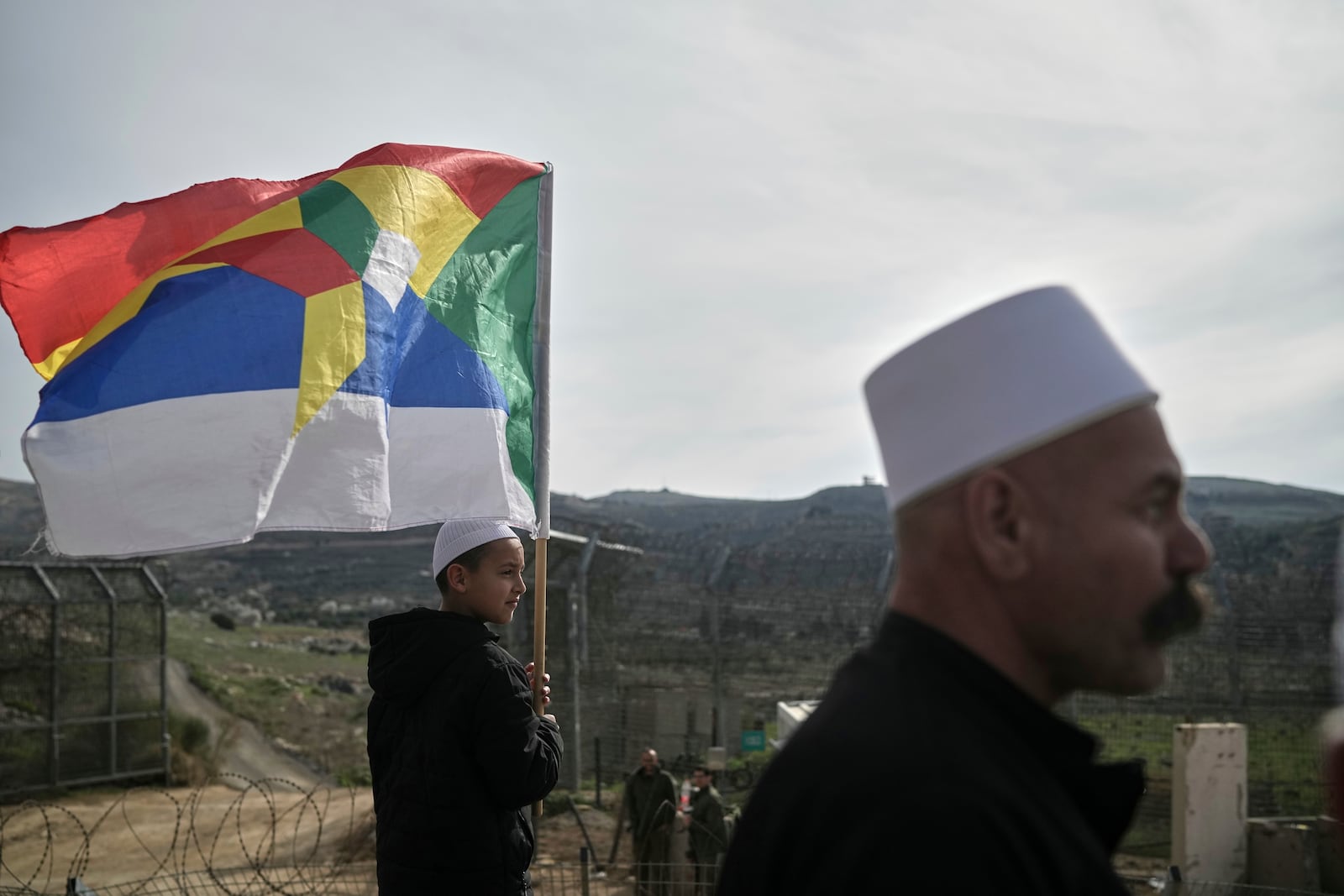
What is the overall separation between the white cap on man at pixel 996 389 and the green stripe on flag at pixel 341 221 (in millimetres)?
3166

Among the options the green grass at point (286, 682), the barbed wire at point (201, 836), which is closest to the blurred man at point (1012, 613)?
the barbed wire at point (201, 836)

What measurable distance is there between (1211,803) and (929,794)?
426 inches

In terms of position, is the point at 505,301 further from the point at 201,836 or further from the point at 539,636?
the point at 201,836

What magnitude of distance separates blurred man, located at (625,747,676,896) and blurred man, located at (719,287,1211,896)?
9438mm

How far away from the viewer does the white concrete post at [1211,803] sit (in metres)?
10.4

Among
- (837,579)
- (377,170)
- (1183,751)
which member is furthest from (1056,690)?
(837,579)

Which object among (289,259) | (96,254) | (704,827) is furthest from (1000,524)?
(704,827)

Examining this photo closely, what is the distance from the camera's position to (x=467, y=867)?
3447 millimetres

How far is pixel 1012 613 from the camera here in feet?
4.18

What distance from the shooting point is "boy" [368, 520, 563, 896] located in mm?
3457

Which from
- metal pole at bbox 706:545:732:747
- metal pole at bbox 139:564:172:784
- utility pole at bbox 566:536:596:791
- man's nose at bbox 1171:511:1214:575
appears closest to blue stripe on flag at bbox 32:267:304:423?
man's nose at bbox 1171:511:1214:575

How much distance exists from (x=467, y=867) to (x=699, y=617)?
13063 millimetres

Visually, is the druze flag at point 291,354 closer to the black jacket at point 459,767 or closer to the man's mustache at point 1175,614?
the black jacket at point 459,767

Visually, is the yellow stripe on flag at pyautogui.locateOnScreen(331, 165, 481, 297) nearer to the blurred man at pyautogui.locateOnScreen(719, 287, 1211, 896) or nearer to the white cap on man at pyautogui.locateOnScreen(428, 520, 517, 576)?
the white cap on man at pyautogui.locateOnScreen(428, 520, 517, 576)
